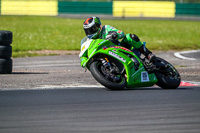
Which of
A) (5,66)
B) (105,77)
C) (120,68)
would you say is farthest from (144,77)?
(5,66)

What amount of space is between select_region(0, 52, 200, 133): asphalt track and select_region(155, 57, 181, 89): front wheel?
174 mm

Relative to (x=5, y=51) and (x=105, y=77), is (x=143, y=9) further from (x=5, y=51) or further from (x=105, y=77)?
(x=105, y=77)

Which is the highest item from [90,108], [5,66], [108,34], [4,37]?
[108,34]

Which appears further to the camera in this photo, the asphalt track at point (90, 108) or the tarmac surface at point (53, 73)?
the tarmac surface at point (53, 73)

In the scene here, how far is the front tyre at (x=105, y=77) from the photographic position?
23.8 ft

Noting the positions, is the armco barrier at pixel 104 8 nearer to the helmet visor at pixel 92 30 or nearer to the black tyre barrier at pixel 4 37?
the black tyre barrier at pixel 4 37

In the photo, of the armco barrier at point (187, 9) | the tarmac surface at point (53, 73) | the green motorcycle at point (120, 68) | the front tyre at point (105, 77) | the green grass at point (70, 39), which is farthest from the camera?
the armco barrier at point (187, 9)

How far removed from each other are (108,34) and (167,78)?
1344mm

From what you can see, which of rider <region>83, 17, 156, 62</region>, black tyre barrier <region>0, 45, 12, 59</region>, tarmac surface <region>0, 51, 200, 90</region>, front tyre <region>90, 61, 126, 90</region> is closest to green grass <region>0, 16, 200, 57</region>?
tarmac surface <region>0, 51, 200, 90</region>

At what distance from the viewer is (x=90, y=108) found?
6.14 metres

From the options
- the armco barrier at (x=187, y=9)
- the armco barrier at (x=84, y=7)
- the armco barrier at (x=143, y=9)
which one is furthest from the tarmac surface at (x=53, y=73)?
the armco barrier at (x=84, y=7)

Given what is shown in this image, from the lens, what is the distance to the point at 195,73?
10.2m

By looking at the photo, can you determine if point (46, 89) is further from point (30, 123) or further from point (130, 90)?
point (30, 123)

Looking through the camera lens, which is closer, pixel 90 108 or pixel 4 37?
pixel 90 108
